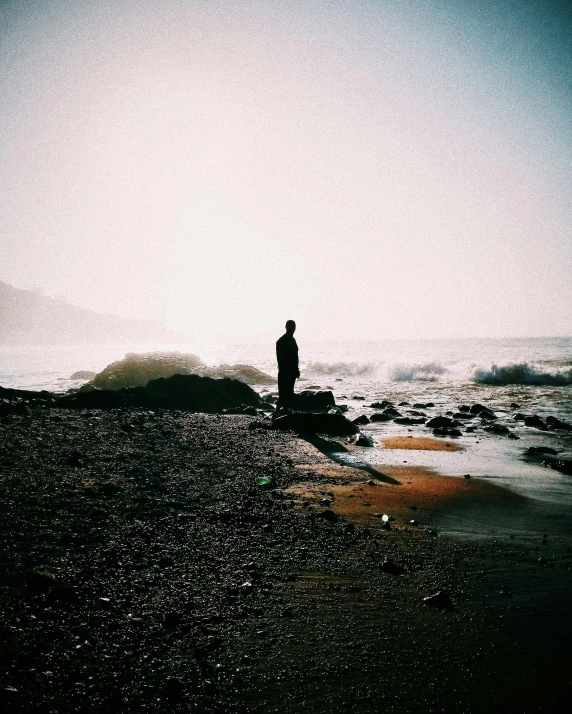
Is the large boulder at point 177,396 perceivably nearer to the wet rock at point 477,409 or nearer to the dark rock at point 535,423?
the wet rock at point 477,409

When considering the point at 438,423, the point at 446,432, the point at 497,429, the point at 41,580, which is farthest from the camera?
the point at 438,423

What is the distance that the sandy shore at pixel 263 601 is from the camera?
87.2 inches

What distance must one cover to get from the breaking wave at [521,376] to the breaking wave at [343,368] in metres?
8.15

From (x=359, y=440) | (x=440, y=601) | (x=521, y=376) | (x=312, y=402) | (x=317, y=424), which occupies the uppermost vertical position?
(x=521, y=376)

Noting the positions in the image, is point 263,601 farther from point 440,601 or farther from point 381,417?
point 381,417

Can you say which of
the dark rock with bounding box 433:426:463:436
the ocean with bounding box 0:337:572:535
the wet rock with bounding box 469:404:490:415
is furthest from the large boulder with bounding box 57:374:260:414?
the wet rock with bounding box 469:404:490:415

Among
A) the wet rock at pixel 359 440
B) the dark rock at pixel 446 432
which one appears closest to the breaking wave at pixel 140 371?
the wet rock at pixel 359 440

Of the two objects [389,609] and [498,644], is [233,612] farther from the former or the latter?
[498,644]

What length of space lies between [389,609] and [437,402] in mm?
16010

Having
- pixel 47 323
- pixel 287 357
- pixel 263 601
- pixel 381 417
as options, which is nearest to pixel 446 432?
pixel 381 417

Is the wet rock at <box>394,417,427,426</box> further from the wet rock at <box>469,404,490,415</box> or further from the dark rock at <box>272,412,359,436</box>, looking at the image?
the wet rock at <box>469,404,490,415</box>

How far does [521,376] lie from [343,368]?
1336 cm

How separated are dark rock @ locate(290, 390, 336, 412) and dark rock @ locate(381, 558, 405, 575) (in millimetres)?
9836

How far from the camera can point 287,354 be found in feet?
39.0
